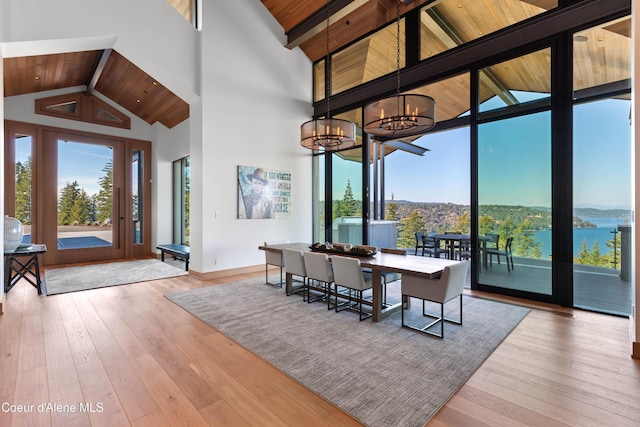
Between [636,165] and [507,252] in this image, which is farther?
[507,252]

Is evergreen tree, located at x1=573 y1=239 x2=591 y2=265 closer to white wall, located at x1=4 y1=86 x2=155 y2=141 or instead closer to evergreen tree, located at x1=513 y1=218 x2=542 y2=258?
evergreen tree, located at x1=513 y1=218 x2=542 y2=258

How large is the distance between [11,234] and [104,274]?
177cm

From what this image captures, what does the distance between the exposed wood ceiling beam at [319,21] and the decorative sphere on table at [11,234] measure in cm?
607

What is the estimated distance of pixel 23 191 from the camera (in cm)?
662

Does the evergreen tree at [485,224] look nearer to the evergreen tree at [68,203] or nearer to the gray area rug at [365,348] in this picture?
the gray area rug at [365,348]

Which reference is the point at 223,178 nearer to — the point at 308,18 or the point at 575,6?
the point at 308,18

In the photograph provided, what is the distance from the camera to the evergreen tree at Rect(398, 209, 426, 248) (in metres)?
7.28

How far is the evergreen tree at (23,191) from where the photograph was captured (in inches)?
257

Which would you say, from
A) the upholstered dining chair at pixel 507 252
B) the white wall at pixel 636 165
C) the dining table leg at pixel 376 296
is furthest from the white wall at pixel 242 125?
the white wall at pixel 636 165

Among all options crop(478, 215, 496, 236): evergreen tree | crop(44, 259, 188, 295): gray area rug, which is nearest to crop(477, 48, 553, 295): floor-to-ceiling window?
crop(478, 215, 496, 236): evergreen tree

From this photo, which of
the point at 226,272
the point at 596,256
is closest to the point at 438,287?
the point at 596,256

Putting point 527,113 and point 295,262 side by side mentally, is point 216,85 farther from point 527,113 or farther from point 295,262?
point 527,113

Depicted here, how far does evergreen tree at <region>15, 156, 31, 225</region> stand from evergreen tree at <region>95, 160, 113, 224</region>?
1249 mm

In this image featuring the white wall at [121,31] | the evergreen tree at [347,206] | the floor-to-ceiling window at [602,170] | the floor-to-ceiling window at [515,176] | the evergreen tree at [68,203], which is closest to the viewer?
the floor-to-ceiling window at [602,170]
